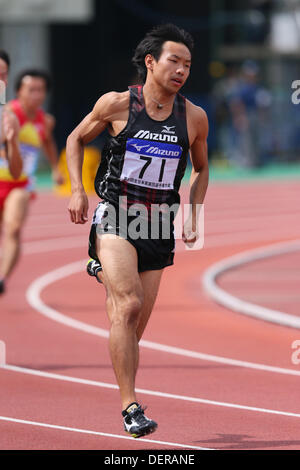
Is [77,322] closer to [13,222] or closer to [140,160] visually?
[13,222]

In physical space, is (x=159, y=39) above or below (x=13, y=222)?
above

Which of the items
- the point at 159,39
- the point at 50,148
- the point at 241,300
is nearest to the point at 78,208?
the point at 159,39

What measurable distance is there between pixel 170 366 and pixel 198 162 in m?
2.21

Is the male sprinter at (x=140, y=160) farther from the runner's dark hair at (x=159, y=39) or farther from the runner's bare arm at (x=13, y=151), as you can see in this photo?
the runner's bare arm at (x=13, y=151)

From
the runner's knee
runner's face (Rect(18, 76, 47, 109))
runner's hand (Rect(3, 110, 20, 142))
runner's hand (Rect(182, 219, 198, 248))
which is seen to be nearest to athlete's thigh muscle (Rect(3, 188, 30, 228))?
runner's face (Rect(18, 76, 47, 109))

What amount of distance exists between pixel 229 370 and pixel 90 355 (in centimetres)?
118

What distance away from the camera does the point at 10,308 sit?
11.6m

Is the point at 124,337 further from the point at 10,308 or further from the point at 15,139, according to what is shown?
the point at 10,308

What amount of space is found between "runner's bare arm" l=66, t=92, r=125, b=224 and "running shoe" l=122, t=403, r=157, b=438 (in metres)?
1.04

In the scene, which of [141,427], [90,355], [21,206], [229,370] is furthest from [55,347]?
[141,427]

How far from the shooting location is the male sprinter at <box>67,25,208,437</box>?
6598 millimetres

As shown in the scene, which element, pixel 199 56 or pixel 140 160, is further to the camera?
pixel 199 56

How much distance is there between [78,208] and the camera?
258 inches

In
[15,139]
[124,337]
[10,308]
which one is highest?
[15,139]
